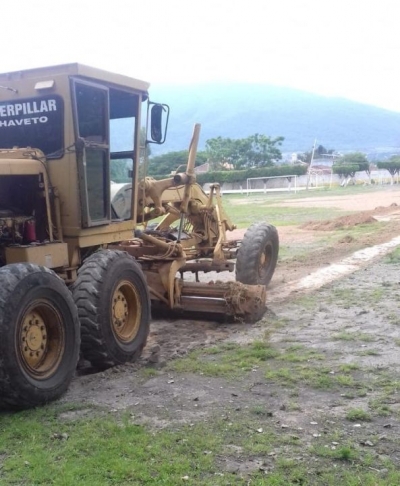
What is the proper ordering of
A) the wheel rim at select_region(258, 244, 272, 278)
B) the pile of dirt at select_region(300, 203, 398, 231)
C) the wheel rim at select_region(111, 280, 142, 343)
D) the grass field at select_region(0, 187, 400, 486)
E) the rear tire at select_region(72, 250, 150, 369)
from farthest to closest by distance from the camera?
the pile of dirt at select_region(300, 203, 398, 231) < the wheel rim at select_region(258, 244, 272, 278) < the wheel rim at select_region(111, 280, 142, 343) < the rear tire at select_region(72, 250, 150, 369) < the grass field at select_region(0, 187, 400, 486)

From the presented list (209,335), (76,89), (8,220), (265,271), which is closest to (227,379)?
(209,335)

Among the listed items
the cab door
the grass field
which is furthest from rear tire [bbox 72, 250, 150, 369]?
the cab door

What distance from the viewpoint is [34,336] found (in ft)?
18.5

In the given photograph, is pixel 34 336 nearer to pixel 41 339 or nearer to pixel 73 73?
pixel 41 339

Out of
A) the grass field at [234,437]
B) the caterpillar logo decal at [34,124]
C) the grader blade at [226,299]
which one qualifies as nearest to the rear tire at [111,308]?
the grass field at [234,437]

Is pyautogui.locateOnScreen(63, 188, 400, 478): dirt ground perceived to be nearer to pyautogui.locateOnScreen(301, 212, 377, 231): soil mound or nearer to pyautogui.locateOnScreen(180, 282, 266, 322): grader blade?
pyautogui.locateOnScreen(180, 282, 266, 322): grader blade

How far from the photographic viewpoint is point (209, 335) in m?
8.12

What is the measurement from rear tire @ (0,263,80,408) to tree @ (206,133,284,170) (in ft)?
217

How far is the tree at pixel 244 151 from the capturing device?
7356 cm

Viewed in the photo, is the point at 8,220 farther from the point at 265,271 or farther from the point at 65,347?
the point at 265,271

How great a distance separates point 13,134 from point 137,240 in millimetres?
2729

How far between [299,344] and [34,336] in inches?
120

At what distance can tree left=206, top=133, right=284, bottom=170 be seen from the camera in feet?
241

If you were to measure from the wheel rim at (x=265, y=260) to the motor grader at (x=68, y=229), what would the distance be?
2374 millimetres
